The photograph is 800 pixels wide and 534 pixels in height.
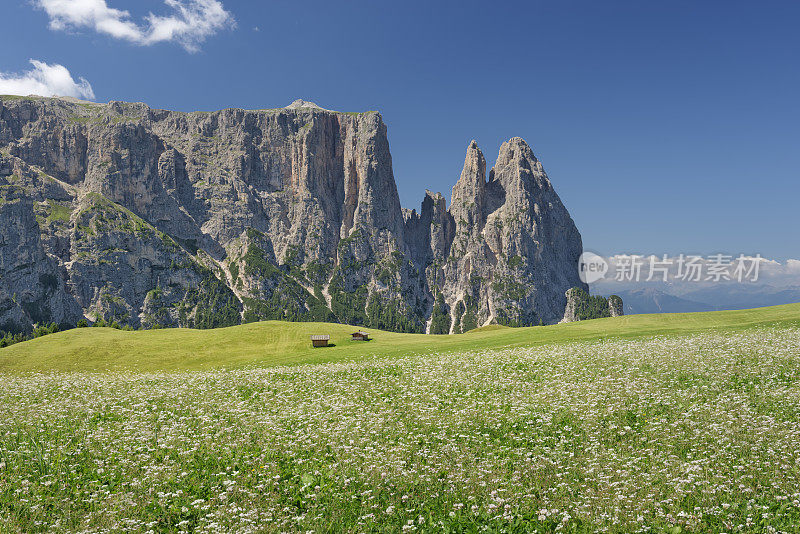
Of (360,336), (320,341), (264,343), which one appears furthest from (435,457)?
(264,343)

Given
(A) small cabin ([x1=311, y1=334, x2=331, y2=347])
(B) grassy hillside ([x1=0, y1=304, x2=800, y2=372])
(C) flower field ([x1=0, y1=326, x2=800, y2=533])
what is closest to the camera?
(C) flower field ([x1=0, y1=326, x2=800, y2=533])

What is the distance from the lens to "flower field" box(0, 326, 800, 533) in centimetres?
1141

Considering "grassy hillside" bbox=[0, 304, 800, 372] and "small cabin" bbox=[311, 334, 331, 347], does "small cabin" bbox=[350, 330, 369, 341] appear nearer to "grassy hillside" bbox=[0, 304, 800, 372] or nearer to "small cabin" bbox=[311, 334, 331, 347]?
"grassy hillside" bbox=[0, 304, 800, 372]

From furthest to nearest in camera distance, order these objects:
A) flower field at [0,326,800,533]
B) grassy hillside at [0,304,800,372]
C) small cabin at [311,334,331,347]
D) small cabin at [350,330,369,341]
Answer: small cabin at [350,330,369,341], small cabin at [311,334,331,347], grassy hillside at [0,304,800,372], flower field at [0,326,800,533]

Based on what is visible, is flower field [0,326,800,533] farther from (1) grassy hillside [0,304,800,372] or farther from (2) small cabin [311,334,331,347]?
(2) small cabin [311,334,331,347]

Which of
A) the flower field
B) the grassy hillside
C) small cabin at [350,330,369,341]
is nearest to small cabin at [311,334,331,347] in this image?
the grassy hillside

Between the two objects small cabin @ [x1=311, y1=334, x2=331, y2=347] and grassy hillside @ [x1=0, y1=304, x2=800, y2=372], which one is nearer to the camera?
grassy hillside @ [x1=0, y1=304, x2=800, y2=372]

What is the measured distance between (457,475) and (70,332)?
285ft

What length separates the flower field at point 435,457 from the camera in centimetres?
1141

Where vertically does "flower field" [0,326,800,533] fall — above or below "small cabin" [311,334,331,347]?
above

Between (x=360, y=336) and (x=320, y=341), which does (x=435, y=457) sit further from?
(x=360, y=336)

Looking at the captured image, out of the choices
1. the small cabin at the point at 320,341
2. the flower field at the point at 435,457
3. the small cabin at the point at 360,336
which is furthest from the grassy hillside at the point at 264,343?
the flower field at the point at 435,457

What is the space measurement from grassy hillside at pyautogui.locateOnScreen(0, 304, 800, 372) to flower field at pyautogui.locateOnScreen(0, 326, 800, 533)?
29044 mm

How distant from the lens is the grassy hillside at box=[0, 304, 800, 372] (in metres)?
54.7
